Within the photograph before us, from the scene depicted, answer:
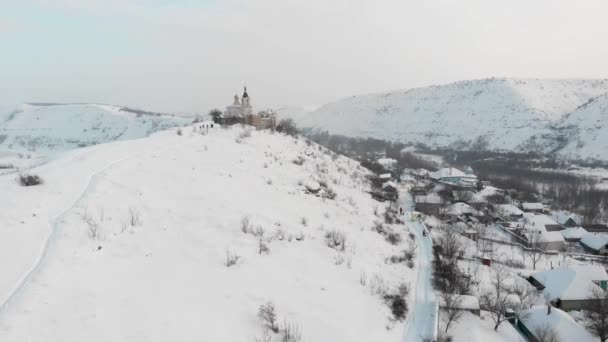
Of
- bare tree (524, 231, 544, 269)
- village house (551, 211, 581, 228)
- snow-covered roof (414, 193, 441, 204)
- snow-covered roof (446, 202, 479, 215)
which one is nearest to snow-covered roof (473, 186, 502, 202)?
snow-covered roof (446, 202, 479, 215)

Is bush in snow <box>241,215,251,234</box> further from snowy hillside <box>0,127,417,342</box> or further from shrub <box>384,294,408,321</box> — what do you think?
shrub <box>384,294,408,321</box>

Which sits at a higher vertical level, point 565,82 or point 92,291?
point 565,82

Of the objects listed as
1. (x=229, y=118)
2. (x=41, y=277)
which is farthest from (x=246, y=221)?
(x=229, y=118)

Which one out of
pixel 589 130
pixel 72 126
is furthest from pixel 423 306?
pixel 72 126

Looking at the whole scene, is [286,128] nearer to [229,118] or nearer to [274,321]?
[229,118]

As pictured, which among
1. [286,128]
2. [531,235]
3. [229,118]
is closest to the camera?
[531,235]
